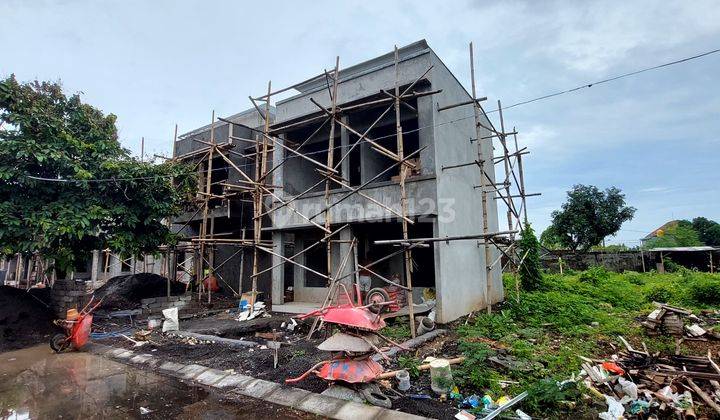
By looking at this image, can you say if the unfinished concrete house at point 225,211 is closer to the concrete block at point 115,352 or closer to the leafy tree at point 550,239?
the concrete block at point 115,352

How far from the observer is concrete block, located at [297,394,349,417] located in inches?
177

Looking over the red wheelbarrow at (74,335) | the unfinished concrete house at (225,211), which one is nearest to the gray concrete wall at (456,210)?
the unfinished concrete house at (225,211)

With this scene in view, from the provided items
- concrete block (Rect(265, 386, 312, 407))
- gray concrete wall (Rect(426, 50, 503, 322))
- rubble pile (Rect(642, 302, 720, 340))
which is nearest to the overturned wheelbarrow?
concrete block (Rect(265, 386, 312, 407))

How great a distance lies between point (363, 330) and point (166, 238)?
9223 mm

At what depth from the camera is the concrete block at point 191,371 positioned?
238 inches

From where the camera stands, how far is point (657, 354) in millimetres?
6176

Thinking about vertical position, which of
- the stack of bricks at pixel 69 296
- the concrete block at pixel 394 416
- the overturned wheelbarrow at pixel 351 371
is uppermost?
the stack of bricks at pixel 69 296

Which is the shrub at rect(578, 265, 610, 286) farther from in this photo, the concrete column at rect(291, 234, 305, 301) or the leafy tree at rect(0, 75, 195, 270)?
the leafy tree at rect(0, 75, 195, 270)

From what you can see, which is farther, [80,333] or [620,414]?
[80,333]

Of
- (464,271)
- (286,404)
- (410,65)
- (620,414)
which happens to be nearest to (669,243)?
(464,271)

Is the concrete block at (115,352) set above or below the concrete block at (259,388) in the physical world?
below

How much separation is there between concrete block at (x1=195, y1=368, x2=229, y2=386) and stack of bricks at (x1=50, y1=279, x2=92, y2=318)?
714 centimetres

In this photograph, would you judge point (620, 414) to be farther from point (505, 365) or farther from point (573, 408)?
point (505, 365)

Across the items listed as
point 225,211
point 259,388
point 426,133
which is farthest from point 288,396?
point 225,211
